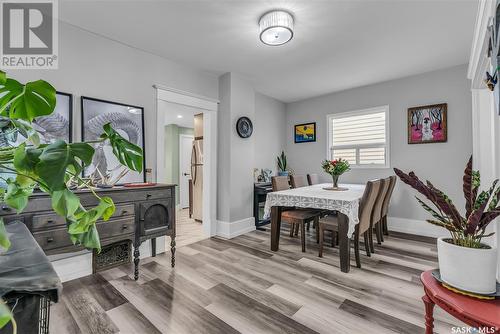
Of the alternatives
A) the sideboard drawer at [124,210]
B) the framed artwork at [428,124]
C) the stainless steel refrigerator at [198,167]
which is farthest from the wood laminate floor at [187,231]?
the framed artwork at [428,124]

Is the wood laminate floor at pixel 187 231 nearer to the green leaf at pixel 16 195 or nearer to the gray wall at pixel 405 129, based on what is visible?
the gray wall at pixel 405 129

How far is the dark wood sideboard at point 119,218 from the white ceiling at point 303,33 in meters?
1.68

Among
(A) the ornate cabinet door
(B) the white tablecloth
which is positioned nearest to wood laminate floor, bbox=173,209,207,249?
(A) the ornate cabinet door

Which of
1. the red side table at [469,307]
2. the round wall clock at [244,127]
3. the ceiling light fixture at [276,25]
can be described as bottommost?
the red side table at [469,307]

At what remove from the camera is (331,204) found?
2531 mm

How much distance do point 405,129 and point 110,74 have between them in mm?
4365

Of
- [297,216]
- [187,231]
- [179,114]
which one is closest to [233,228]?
[187,231]

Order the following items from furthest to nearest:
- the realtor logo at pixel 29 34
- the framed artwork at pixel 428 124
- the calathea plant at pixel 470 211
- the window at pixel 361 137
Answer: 1. the window at pixel 361 137
2. the framed artwork at pixel 428 124
3. the realtor logo at pixel 29 34
4. the calathea plant at pixel 470 211

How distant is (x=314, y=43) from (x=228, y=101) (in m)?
1.51

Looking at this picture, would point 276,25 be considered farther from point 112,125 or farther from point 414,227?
point 414,227

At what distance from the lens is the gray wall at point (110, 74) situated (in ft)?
7.61

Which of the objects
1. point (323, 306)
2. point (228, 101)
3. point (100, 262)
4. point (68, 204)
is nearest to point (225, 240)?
point (100, 262)

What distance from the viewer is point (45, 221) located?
1.79 meters

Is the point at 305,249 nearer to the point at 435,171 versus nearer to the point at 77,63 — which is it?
the point at 435,171
